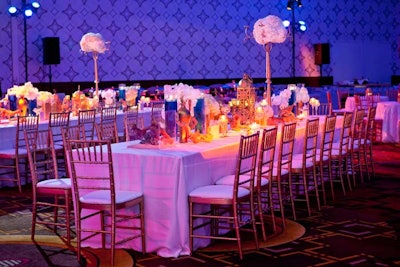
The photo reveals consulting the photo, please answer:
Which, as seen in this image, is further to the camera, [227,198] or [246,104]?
[246,104]

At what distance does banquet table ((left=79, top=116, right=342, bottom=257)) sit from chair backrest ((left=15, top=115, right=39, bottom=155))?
2.74m

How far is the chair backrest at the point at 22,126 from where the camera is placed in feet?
25.2

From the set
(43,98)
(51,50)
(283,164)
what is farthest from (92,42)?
(51,50)

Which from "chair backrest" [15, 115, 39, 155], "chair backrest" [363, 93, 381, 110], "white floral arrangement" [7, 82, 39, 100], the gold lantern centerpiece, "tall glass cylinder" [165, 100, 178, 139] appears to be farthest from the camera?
"chair backrest" [363, 93, 381, 110]

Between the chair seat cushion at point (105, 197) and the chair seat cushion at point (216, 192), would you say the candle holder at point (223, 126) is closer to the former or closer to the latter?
the chair seat cushion at point (216, 192)

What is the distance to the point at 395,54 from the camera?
68.9 feet

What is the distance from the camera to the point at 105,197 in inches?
192

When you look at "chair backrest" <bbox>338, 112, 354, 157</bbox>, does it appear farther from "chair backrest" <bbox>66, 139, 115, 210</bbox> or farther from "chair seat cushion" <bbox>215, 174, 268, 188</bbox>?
"chair backrest" <bbox>66, 139, 115, 210</bbox>

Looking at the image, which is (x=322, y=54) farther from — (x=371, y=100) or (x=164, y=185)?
(x=164, y=185)

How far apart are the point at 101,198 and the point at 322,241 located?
1.77m

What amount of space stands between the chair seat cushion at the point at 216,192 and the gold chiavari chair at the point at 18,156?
3224 mm

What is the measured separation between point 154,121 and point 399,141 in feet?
23.2

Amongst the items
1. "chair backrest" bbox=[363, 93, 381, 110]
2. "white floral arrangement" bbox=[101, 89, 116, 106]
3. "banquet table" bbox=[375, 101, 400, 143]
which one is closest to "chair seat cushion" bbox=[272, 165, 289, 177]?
"white floral arrangement" bbox=[101, 89, 116, 106]

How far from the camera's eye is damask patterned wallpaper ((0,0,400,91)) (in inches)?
589
